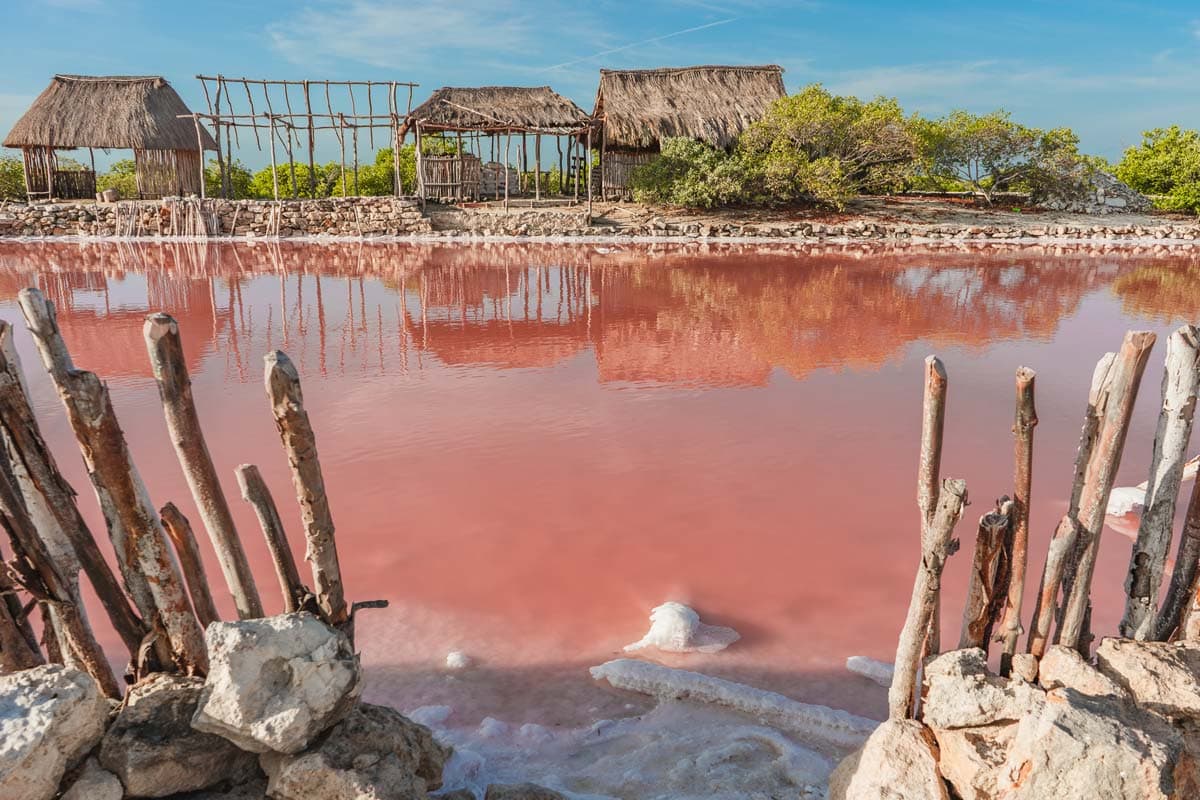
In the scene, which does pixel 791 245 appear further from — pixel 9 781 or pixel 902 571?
pixel 9 781

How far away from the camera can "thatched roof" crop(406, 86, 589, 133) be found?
23375 mm

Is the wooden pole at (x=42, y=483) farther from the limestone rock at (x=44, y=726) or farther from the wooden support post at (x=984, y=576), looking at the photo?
the wooden support post at (x=984, y=576)

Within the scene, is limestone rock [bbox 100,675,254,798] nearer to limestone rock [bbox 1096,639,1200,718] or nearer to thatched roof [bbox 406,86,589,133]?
limestone rock [bbox 1096,639,1200,718]

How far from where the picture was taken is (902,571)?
4.52m

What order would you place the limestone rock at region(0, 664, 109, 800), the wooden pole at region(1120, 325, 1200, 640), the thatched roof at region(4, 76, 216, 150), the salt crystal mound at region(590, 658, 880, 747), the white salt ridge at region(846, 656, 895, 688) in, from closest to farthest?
the limestone rock at region(0, 664, 109, 800) → the wooden pole at region(1120, 325, 1200, 640) → the salt crystal mound at region(590, 658, 880, 747) → the white salt ridge at region(846, 656, 895, 688) → the thatched roof at region(4, 76, 216, 150)

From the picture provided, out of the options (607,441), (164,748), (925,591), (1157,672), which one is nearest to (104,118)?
(607,441)

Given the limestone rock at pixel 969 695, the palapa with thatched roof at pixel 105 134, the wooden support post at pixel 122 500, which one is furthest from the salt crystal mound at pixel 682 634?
the palapa with thatched roof at pixel 105 134

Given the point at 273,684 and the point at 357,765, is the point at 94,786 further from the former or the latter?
the point at 357,765

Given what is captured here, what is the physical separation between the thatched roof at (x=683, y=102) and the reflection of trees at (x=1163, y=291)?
40.6ft

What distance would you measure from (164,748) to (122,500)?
797 mm

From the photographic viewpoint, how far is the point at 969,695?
250 cm

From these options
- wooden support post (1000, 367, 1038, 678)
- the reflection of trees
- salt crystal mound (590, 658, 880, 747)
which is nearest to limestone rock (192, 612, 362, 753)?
salt crystal mound (590, 658, 880, 747)

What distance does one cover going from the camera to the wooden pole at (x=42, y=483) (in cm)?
247

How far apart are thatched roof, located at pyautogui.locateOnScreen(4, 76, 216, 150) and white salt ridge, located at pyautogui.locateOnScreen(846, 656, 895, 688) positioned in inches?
1096
